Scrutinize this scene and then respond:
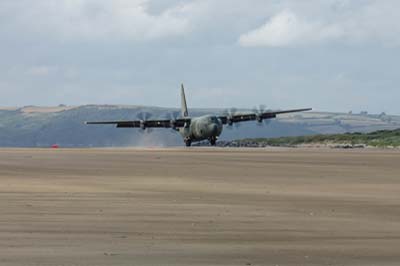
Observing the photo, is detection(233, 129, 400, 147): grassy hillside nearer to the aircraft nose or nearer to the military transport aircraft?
the military transport aircraft

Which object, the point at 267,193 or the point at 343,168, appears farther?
the point at 343,168

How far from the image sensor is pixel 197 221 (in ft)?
85.2

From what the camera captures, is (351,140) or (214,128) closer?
(214,128)

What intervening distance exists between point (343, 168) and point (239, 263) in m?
39.8

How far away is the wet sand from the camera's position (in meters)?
19.9

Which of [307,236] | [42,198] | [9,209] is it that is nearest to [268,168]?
[42,198]

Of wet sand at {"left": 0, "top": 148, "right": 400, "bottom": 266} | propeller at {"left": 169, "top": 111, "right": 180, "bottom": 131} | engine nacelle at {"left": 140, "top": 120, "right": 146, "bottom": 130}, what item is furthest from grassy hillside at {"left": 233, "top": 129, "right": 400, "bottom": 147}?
wet sand at {"left": 0, "top": 148, "right": 400, "bottom": 266}

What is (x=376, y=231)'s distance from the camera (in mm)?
24078

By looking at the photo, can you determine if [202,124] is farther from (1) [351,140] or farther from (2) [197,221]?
(2) [197,221]

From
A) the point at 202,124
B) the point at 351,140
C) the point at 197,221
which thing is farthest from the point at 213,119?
the point at 197,221

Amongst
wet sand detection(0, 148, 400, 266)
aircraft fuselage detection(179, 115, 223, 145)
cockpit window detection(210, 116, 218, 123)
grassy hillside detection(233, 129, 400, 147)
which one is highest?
cockpit window detection(210, 116, 218, 123)

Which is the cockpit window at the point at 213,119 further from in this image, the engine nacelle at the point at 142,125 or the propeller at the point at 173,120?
the engine nacelle at the point at 142,125

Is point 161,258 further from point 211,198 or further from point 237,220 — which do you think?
point 211,198

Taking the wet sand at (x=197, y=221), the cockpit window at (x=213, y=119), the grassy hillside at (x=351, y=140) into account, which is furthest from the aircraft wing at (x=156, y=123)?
the wet sand at (x=197, y=221)
